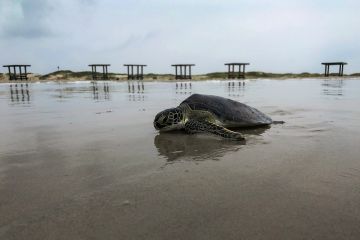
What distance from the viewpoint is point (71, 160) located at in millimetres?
3686

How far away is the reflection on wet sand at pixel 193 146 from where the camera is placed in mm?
3860

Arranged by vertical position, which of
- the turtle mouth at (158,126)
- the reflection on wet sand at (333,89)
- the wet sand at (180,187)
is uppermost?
the turtle mouth at (158,126)

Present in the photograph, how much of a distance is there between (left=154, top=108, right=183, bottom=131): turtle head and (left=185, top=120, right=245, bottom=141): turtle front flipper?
179 mm

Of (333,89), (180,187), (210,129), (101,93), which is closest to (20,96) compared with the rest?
(101,93)

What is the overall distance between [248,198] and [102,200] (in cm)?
117

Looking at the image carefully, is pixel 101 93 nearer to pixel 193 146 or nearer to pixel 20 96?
pixel 20 96

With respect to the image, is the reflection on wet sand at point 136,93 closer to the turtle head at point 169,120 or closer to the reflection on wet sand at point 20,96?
the reflection on wet sand at point 20,96

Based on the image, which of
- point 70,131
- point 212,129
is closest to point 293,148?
point 212,129

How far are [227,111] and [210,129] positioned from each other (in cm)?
102

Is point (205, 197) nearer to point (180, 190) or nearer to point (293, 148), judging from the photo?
point (180, 190)

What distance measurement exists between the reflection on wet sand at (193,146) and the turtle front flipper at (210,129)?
0.33 ft

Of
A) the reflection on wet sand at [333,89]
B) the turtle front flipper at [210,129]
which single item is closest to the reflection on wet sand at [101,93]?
the turtle front flipper at [210,129]

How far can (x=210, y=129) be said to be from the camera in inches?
205

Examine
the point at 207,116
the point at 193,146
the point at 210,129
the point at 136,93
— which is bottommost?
the point at 136,93
